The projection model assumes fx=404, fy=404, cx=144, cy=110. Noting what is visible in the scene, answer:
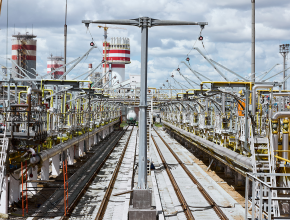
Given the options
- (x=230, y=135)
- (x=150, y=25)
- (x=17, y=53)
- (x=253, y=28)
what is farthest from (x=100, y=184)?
(x=17, y=53)

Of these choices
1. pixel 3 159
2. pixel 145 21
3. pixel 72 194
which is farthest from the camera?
pixel 72 194

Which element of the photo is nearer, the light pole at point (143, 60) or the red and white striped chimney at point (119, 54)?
the light pole at point (143, 60)

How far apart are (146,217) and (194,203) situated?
387 cm

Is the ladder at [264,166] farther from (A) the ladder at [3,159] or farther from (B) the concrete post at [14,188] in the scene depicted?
(B) the concrete post at [14,188]

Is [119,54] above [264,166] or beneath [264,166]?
above

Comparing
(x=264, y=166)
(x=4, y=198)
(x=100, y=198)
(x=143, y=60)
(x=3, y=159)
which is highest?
(x=143, y=60)

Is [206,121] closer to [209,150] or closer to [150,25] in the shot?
[209,150]

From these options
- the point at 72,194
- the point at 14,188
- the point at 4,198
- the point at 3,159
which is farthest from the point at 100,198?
the point at 3,159

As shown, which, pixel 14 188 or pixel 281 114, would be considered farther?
pixel 14 188

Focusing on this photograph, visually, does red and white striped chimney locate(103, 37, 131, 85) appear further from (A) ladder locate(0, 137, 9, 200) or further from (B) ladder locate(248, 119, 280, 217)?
(A) ladder locate(0, 137, 9, 200)

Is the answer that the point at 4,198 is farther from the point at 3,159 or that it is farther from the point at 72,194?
the point at 72,194

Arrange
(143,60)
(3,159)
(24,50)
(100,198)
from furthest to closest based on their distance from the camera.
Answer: (24,50)
(100,198)
(3,159)
(143,60)

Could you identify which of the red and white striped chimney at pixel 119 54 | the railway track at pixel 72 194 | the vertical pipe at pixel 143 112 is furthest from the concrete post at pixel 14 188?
the red and white striped chimney at pixel 119 54

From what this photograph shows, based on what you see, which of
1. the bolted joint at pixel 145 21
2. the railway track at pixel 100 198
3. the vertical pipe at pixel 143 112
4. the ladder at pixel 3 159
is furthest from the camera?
the railway track at pixel 100 198
